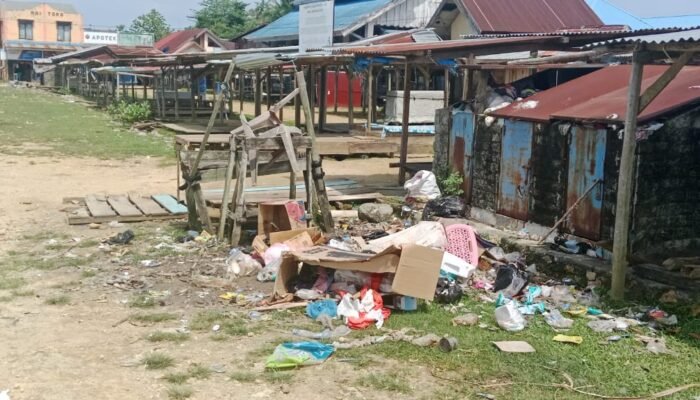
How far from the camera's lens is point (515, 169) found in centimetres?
847

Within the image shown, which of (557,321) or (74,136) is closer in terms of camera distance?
(557,321)

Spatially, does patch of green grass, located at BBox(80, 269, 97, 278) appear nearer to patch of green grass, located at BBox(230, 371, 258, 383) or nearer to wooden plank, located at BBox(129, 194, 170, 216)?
wooden plank, located at BBox(129, 194, 170, 216)

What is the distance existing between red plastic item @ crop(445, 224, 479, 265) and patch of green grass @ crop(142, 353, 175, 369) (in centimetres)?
317

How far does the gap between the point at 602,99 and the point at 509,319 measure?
3318 millimetres

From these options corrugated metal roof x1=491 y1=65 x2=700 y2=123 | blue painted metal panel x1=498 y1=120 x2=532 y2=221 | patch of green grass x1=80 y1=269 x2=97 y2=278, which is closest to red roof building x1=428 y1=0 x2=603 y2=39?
corrugated metal roof x1=491 y1=65 x2=700 y2=123

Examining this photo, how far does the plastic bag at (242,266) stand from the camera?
717 centimetres

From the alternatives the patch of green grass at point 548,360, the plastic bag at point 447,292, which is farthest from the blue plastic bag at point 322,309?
the plastic bag at point 447,292

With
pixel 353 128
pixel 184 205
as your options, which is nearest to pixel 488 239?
pixel 184 205

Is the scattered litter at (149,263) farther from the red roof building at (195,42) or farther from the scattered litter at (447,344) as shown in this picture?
the red roof building at (195,42)

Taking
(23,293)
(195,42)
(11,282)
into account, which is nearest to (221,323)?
(23,293)

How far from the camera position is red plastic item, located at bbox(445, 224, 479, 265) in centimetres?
720

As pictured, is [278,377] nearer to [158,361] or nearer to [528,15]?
[158,361]

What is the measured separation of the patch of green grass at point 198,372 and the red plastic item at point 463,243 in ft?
10.1

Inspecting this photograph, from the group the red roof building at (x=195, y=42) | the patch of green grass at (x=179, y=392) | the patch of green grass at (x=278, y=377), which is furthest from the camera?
the red roof building at (x=195, y=42)
